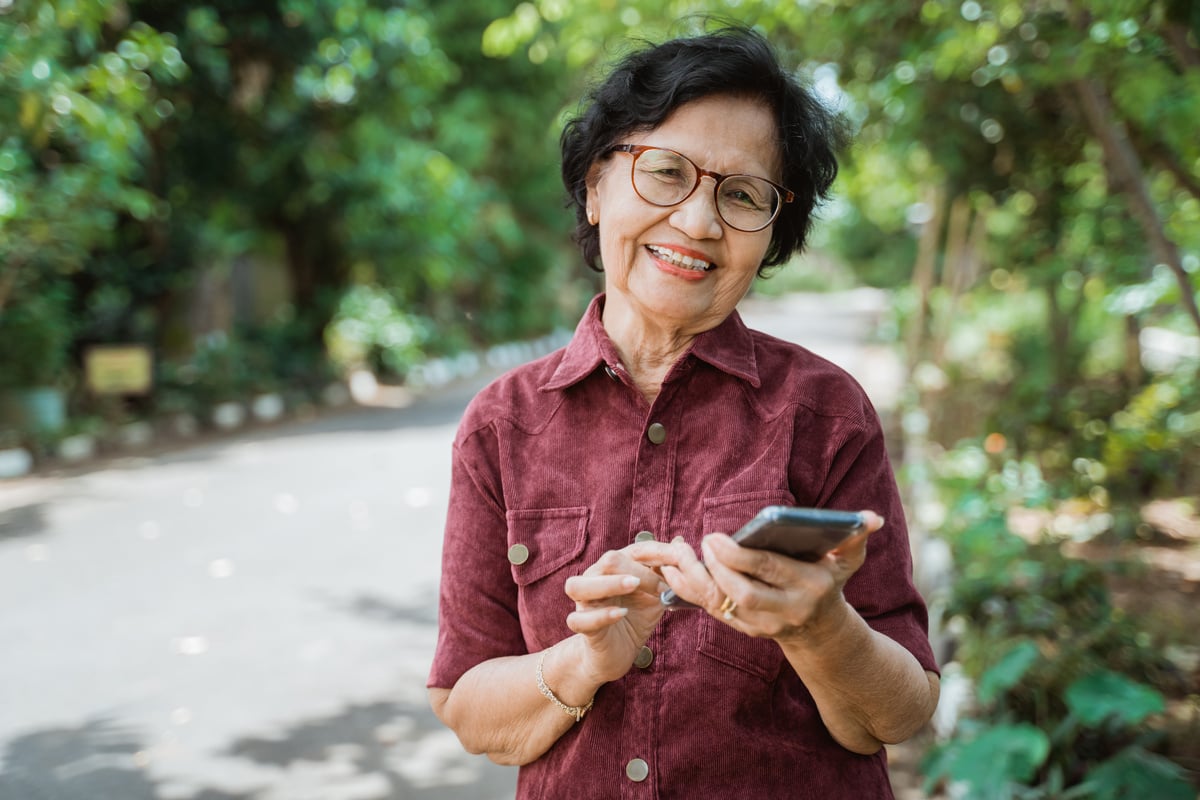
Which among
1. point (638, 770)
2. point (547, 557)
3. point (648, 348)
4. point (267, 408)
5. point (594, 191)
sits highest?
point (594, 191)

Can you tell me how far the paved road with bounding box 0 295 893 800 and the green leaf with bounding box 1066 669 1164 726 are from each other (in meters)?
2.10

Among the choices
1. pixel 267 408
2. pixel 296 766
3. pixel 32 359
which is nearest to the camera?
pixel 296 766

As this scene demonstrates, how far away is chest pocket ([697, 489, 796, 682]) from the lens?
1413 millimetres

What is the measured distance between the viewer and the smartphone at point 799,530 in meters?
1.04

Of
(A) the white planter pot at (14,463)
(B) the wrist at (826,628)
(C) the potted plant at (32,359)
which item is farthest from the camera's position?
(C) the potted plant at (32,359)

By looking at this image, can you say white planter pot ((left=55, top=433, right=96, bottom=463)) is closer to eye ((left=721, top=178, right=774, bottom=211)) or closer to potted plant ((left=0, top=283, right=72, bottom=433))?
potted plant ((left=0, top=283, right=72, bottom=433))

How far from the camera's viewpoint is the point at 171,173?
12703 mm

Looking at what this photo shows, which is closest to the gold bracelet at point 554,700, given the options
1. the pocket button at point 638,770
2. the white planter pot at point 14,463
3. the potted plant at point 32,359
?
the pocket button at point 638,770

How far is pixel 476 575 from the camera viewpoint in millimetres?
1535

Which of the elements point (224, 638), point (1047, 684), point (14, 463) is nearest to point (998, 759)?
point (1047, 684)

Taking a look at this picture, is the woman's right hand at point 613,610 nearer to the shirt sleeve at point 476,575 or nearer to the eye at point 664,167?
the shirt sleeve at point 476,575

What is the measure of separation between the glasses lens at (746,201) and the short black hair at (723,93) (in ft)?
0.25

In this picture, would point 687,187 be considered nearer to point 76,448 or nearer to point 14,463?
point 14,463

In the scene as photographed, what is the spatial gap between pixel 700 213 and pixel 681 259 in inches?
3.2
